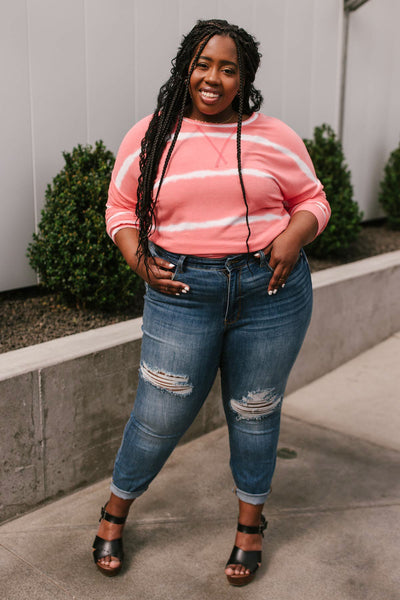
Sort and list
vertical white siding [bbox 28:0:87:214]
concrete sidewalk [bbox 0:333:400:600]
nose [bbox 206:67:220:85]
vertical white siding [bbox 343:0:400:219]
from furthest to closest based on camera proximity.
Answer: vertical white siding [bbox 343:0:400:219] → vertical white siding [bbox 28:0:87:214] → concrete sidewalk [bbox 0:333:400:600] → nose [bbox 206:67:220:85]

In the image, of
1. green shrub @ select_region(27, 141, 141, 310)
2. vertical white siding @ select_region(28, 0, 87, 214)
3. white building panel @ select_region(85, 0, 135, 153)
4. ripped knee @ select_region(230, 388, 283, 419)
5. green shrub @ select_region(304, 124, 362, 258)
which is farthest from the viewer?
green shrub @ select_region(304, 124, 362, 258)

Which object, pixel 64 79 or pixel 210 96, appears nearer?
pixel 210 96

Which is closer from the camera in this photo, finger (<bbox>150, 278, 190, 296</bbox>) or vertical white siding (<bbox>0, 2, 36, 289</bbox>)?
finger (<bbox>150, 278, 190, 296</bbox>)

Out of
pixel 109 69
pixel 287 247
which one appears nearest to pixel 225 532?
pixel 287 247

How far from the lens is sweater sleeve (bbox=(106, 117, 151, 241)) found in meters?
2.27

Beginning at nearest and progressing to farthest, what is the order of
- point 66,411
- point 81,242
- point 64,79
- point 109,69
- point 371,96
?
point 66,411
point 81,242
point 64,79
point 109,69
point 371,96

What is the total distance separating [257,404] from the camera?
2.38 m

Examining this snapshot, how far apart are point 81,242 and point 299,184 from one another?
1.50 m

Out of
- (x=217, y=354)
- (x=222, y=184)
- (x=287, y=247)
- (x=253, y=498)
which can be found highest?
(x=222, y=184)

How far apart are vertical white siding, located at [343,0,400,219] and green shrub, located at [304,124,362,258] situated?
717 mm

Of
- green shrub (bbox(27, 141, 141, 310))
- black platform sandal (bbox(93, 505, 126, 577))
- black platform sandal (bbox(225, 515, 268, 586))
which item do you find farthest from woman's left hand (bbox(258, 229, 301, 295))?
green shrub (bbox(27, 141, 141, 310))

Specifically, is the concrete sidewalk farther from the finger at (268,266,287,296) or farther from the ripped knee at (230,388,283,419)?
the finger at (268,266,287,296)

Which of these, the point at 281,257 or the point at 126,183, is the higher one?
the point at 126,183

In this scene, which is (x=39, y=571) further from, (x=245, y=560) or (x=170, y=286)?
(x=170, y=286)
